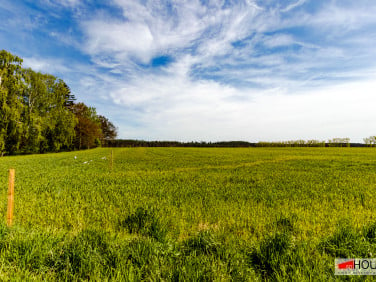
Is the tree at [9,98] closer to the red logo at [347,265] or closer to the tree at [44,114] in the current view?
the tree at [44,114]

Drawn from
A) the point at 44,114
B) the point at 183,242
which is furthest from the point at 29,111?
the point at 183,242

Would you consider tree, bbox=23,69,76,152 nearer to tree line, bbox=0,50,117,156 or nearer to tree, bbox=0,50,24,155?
tree line, bbox=0,50,117,156

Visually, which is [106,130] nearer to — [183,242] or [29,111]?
[29,111]

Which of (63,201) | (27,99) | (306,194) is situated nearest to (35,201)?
(63,201)

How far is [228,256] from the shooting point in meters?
3.30

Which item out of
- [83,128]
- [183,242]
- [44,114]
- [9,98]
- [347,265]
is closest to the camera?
[347,265]

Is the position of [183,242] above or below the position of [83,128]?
below

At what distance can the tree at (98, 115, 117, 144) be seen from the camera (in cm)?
11001

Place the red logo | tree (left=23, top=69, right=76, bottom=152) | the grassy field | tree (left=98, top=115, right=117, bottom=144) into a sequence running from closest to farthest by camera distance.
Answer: the grassy field, the red logo, tree (left=23, top=69, right=76, bottom=152), tree (left=98, top=115, right=117, bottom=144)

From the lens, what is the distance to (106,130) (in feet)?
367

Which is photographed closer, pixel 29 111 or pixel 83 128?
pixel 29 111

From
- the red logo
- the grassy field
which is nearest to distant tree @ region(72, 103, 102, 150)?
the grassy field

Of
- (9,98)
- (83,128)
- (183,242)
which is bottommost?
(183,242)

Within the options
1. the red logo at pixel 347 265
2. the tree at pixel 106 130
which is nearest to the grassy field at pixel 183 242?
the red logo at pixel 347 265
